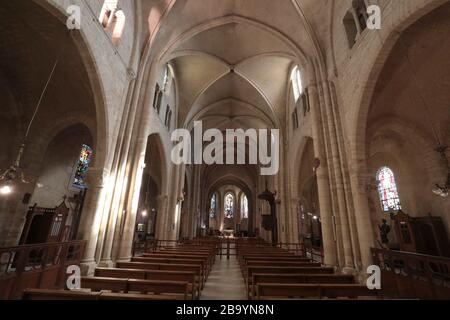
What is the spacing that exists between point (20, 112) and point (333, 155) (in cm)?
1407

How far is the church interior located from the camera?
17.8 ft

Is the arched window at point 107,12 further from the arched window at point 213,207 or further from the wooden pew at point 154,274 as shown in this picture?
the arched window at point 213,207

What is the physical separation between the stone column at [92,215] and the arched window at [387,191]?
17192 mm

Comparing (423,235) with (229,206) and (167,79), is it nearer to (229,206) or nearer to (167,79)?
(167,79)

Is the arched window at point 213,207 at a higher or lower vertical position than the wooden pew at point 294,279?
higher

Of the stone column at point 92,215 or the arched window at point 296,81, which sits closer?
the stone column at point 92,215

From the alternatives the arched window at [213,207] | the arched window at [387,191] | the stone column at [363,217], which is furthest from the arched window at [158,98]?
the arched window at [213,207]

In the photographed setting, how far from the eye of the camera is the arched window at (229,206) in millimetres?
40812

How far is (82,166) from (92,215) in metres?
9.27

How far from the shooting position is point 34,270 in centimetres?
536

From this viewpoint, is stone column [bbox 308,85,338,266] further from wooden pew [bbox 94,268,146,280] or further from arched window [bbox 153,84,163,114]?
arched window [bbox 153,84,163,114]

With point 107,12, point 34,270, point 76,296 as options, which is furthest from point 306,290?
point 107,12

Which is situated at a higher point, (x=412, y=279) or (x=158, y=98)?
(x=158, y=98)
